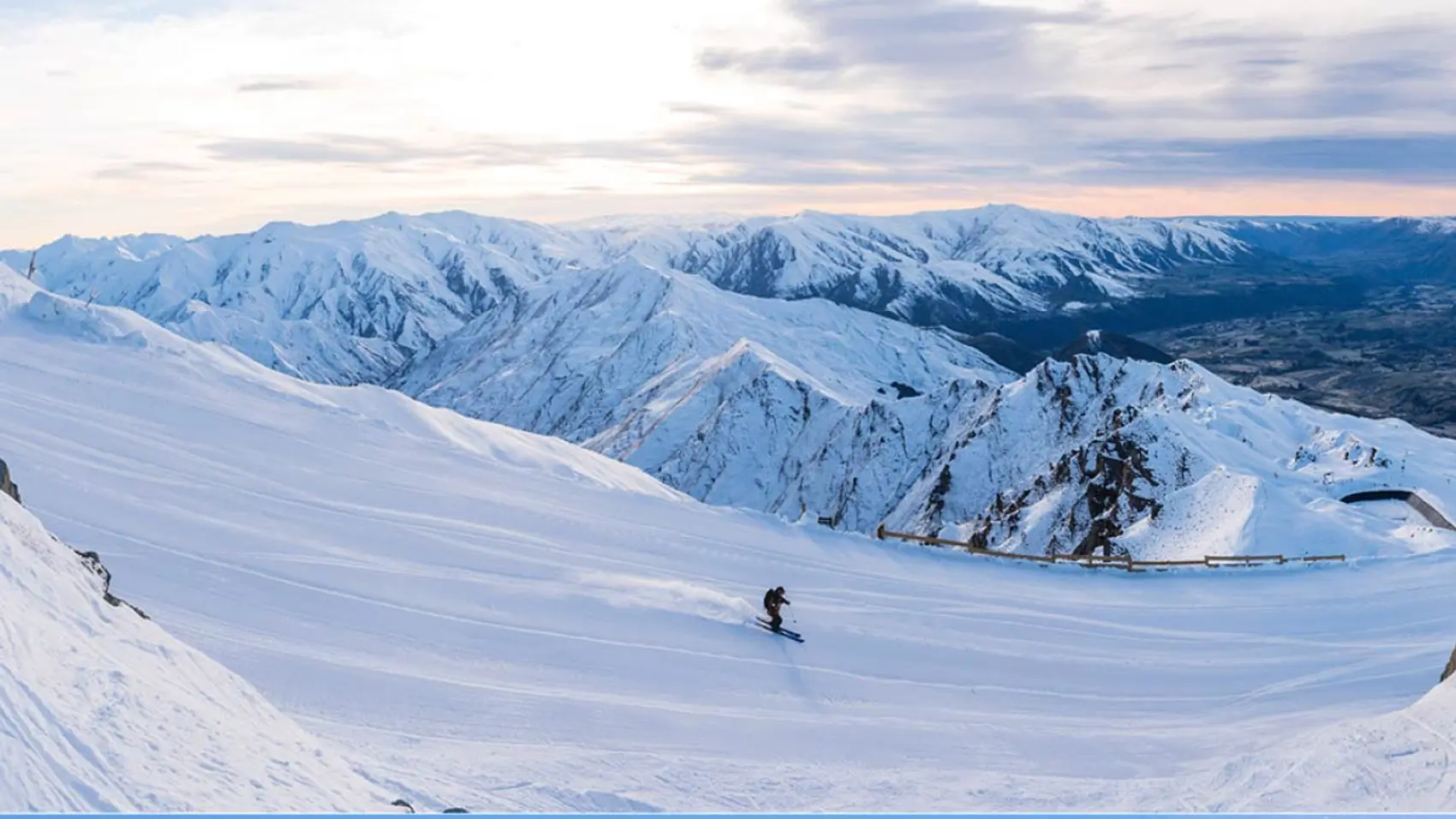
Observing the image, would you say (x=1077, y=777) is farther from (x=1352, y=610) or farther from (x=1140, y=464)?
(x=1140, y=464)

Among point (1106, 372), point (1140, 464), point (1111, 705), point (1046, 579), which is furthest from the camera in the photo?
point (1106, 372)

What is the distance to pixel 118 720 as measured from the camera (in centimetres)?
953

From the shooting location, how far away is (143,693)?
10.3m

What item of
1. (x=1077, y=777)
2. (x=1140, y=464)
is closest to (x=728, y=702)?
(x=1077, y=777)

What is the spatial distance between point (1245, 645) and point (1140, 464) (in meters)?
38.2

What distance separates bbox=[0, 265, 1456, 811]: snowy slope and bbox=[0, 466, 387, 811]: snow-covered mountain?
3.81ft

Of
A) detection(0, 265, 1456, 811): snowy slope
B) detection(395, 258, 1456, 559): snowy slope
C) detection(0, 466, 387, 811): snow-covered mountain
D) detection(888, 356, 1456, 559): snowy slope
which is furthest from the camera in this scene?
detection(395, 258, 1456, 559): snowy slope

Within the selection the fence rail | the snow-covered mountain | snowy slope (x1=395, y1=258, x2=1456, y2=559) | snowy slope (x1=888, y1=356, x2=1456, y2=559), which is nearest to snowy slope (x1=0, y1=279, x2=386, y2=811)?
the snow-covered mountain

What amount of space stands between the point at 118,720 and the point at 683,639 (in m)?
9.05

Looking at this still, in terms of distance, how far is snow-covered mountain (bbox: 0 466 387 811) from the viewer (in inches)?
330

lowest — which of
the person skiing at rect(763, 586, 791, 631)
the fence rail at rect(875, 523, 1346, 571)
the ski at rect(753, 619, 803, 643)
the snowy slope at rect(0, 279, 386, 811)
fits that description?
the fence rail at rect(875, 523, 1346, 571)

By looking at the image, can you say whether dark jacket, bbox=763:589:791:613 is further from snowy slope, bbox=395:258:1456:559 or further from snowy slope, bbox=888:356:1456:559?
snowy slope, bbox=395:258:1456:559

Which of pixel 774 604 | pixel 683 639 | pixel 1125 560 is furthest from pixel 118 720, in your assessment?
pixel 1125 560

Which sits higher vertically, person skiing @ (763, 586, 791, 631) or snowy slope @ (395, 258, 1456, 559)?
person skiing @ (763, 586, 791, 631)
